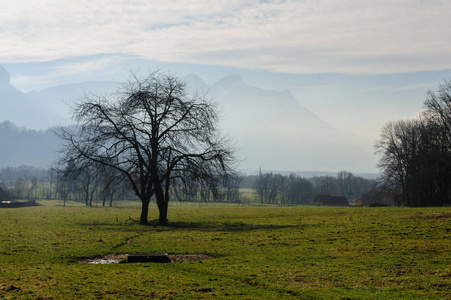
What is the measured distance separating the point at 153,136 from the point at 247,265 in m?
23.7

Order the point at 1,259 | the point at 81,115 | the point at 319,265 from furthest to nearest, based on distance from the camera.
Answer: the point at 81,115
the point at 1,259
the point at 319,265

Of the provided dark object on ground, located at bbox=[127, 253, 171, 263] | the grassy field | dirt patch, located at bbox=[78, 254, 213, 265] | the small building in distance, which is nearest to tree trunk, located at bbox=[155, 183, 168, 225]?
the grassy field

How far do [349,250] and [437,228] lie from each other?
9832 mm

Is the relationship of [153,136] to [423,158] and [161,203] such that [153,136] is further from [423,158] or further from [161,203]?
[423,158]

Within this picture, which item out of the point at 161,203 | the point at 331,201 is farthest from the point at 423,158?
the point at 331,201

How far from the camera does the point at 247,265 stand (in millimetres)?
20359

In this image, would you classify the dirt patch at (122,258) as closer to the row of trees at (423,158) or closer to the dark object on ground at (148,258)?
the dark object on ground at (148,258)

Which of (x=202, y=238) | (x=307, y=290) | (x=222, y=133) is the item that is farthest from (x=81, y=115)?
(x=307, y=290)

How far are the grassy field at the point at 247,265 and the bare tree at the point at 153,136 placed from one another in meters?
8.19

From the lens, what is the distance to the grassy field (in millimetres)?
14570

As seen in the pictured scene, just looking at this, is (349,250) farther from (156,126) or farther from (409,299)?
(156,126)

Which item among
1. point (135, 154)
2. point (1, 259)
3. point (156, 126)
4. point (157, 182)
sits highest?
point (156, 126)

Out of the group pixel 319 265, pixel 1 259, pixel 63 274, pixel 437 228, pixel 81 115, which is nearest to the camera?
pixel 63 274

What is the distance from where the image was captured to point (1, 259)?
72.0 ft
